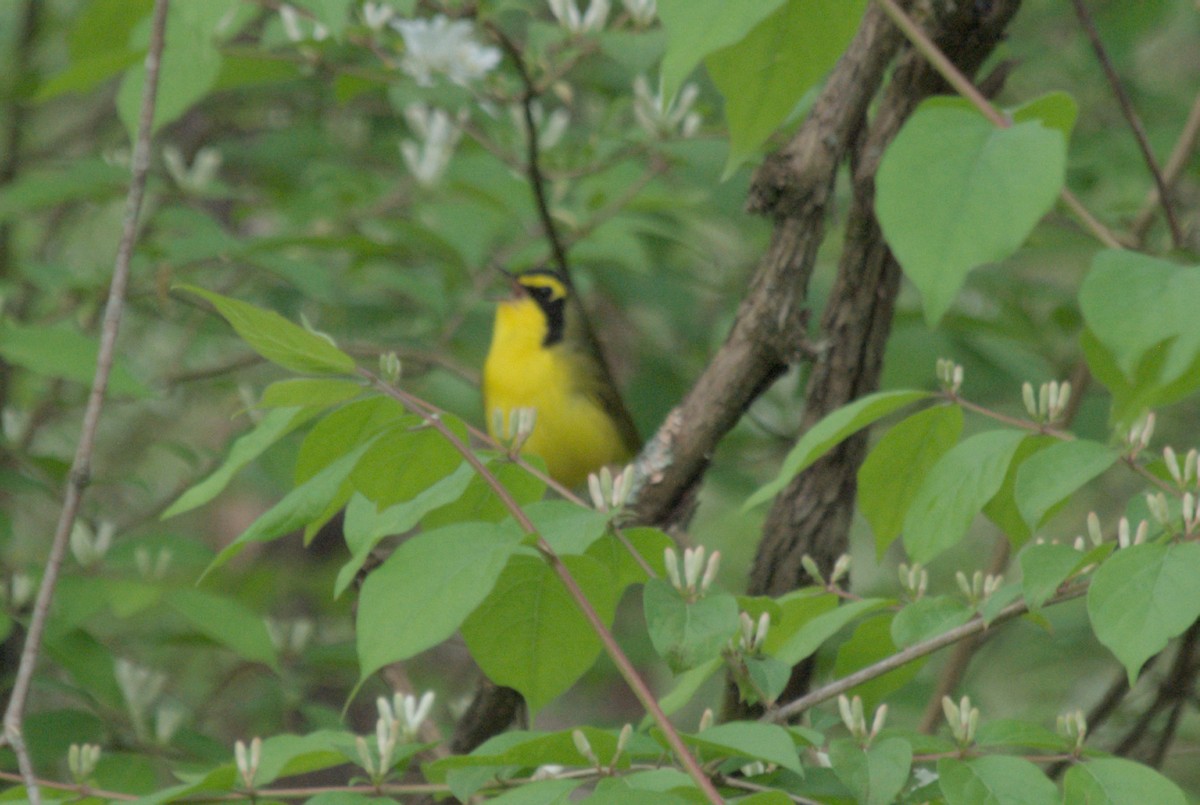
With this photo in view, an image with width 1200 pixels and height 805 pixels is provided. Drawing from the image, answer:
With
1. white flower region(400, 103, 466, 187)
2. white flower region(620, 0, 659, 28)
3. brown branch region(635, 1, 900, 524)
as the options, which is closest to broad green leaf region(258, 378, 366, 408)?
brown branch region(635, 1, 900, 524)

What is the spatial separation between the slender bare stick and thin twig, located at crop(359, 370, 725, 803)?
25.5 inches

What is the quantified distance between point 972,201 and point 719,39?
284mm

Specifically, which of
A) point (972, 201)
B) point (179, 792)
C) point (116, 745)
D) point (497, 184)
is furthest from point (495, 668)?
point (497, 184)

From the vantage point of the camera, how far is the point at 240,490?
6.13 metres

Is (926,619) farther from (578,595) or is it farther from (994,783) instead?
(578,595)

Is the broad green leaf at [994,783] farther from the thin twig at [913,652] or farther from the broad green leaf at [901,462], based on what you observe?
the broad green leaf at [901,462]

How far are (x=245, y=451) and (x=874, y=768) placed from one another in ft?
2.66

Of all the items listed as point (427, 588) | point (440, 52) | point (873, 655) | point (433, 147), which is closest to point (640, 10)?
point (440, 52)

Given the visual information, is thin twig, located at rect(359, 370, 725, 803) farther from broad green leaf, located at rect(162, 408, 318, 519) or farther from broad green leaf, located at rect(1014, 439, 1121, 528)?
broad green leaf, located at rect(1014, 439, 1121, 528)

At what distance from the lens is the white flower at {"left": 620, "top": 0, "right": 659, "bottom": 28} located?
148 inches

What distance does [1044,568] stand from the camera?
1.57 metres

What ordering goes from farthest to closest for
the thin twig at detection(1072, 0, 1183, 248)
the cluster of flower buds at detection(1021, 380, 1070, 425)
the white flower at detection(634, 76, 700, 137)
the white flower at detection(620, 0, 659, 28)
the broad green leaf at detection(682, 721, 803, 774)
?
the white flower at detection(634, 76, 700, 137), the white flower at detection(620, 0, 659, 28), the thin twig at detection(1072, 0, 1183, 248), the cluster of flower buds at detection(1021, 380, 1070, 425), the broad green leaf at detection(682, 721, 803, 774)

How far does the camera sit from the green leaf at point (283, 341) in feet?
5.14

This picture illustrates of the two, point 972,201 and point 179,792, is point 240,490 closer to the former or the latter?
point 179,792
